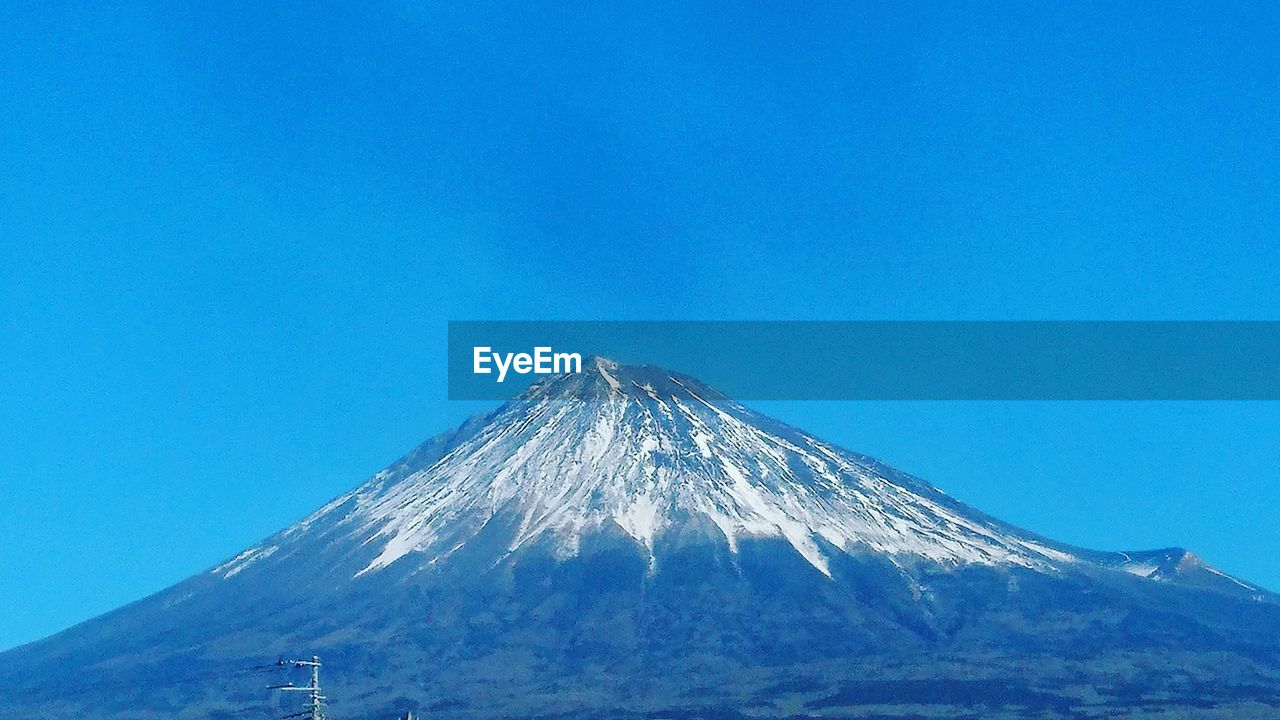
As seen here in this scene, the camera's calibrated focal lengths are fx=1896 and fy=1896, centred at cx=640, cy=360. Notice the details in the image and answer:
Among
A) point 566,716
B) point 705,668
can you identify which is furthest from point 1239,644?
point 566,716

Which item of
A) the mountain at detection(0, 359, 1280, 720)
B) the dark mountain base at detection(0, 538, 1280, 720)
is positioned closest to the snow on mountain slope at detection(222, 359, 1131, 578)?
the mountain at detection(0, 359, 1280, 720)

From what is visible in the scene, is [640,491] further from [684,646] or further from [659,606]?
[684,646]

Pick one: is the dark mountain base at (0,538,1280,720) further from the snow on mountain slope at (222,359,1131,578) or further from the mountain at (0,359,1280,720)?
the snow on mountain slope at (222,359,1131,578)

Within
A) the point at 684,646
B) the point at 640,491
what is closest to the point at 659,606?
the point at 684,646

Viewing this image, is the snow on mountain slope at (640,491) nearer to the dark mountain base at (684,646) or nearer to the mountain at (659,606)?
the mountain at (659,606)

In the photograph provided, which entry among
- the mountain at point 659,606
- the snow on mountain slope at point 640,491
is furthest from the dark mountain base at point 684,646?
the snow on mountain slope at point 640,491

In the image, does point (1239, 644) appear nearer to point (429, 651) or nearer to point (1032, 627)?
point (1032, 627)
